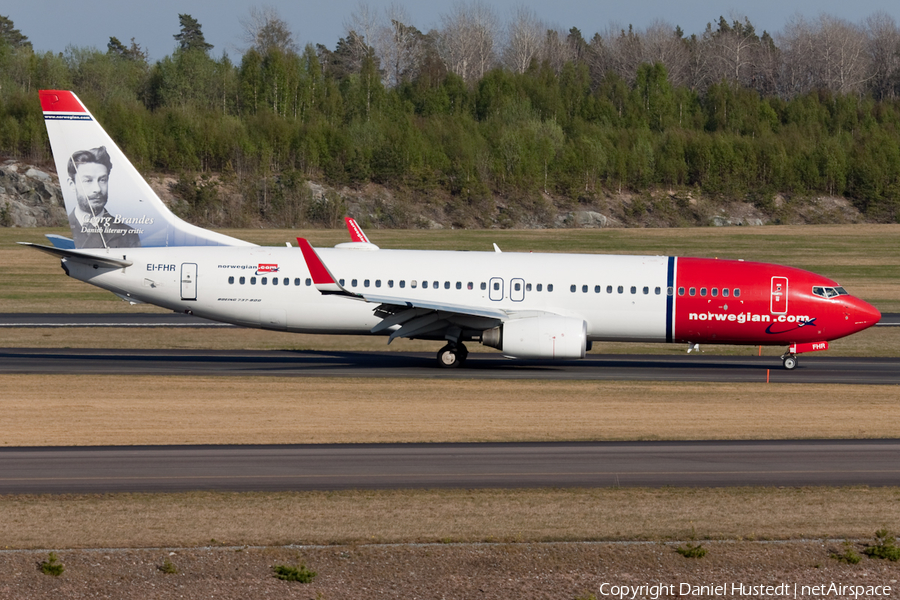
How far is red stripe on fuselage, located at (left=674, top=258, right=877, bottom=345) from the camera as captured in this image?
33.5 metres

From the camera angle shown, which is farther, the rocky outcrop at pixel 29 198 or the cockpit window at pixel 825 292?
the rocky outcrop at pixel 29 198

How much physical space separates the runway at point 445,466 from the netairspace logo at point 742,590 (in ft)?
17.4

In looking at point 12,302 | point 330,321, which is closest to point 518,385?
point 330,321

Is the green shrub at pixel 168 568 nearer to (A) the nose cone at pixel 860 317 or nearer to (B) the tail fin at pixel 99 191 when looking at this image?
(B) the tail fin at pixel 99 191

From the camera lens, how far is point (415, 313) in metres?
33.1

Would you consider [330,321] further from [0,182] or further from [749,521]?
[0,182]

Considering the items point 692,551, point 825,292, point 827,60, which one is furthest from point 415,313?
point 827,60

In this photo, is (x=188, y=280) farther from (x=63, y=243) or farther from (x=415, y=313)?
(x=415, y=313)

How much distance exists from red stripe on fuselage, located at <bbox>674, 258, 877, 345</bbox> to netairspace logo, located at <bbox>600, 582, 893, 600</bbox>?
2101 centimetres

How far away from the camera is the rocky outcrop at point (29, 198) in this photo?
9581 centimetres

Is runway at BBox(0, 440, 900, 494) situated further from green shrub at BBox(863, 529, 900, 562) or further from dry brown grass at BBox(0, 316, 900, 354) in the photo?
dry brown grass at BBox(0, 316, 900, 354)

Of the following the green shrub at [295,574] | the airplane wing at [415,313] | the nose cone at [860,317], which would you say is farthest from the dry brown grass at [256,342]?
the green shrub at [295,574]

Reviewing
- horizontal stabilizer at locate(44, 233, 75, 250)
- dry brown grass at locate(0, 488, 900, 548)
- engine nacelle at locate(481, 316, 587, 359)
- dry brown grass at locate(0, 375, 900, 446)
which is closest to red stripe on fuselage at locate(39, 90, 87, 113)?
horizontal stabilizer at locate(44, 233, 75, 250)

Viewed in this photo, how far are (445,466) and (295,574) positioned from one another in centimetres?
697
